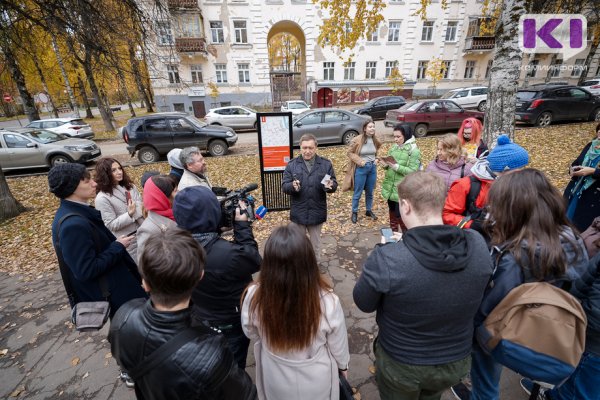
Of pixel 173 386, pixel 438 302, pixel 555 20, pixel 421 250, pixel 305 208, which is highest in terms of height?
pixel 555 20

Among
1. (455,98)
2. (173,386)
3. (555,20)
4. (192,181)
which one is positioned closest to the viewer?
(173,386)

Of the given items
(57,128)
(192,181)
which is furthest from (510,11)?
(57,128)

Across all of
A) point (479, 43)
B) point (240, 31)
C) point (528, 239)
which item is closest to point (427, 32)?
point (479, 43)

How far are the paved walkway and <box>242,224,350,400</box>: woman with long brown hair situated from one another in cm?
117

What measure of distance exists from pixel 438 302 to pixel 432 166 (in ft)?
8.07

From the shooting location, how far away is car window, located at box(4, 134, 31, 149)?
9.34 meters

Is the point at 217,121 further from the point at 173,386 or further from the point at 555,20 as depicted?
the point at 173,386

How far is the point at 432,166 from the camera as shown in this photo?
3365 mm

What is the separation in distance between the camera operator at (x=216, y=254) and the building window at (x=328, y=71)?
25926mm

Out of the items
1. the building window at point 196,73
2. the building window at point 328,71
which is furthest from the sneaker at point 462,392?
the building window at point 196,73

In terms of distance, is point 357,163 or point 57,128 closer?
point 357,163

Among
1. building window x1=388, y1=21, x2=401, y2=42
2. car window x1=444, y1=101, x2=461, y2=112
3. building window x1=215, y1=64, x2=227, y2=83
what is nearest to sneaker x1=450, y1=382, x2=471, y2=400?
car window x1=444, y1=101, x2=461, y2=112

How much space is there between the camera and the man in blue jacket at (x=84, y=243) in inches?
76.6

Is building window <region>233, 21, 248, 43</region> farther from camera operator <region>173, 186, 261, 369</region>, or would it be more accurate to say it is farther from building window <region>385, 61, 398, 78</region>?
camera operator <region>173, 186, 261, 369</region>
